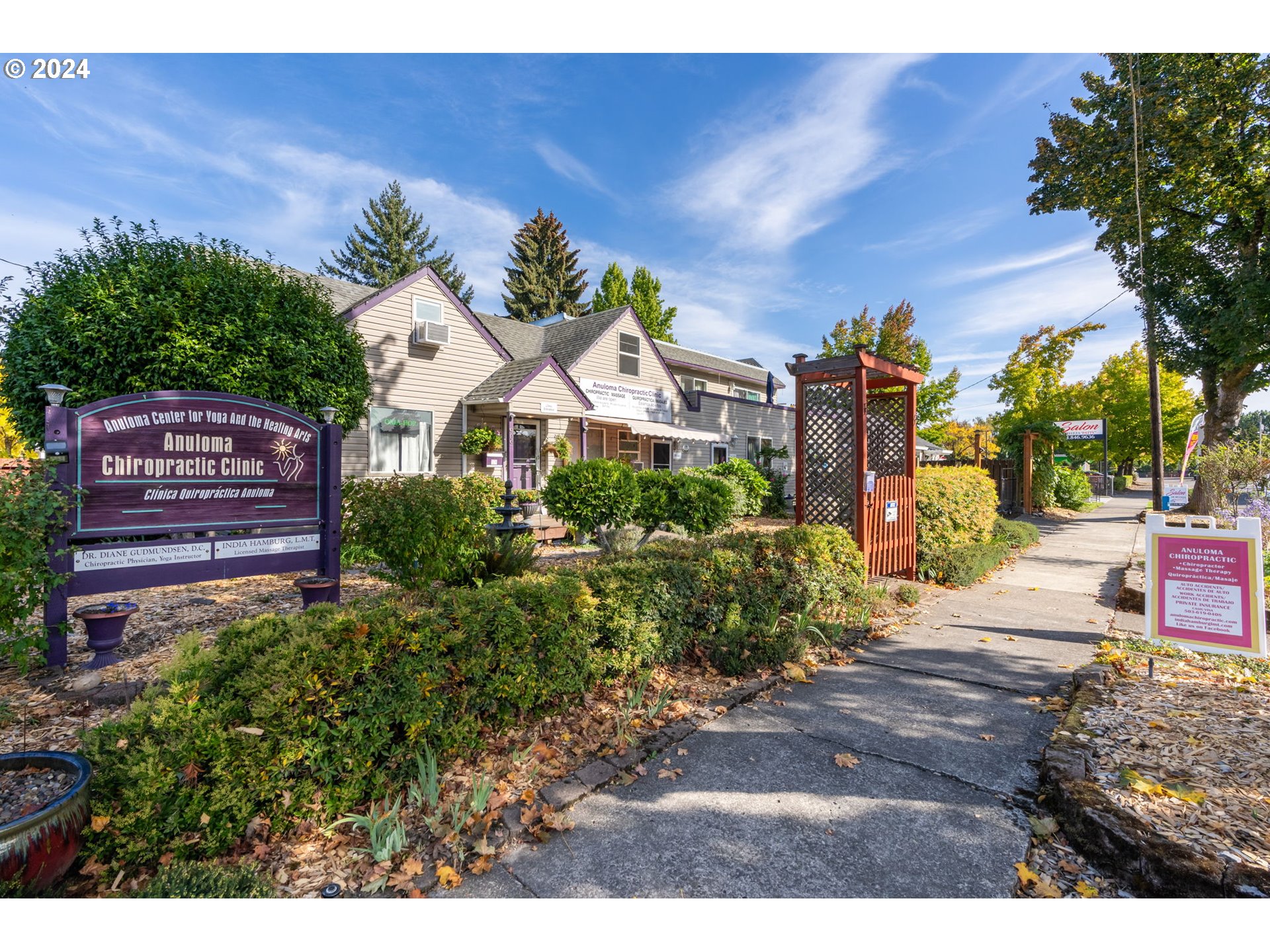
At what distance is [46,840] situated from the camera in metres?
1.97

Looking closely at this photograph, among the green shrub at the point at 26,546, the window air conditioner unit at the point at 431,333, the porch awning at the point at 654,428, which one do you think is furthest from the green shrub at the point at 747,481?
the green shrub at the point at 26,546

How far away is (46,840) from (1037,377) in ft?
121

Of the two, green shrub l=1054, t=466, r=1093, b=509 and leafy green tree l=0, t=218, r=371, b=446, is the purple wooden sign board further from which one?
green shrub l=1054, t=466, r=1093, b=509

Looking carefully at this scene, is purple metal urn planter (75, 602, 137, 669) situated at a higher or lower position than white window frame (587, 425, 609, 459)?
lower

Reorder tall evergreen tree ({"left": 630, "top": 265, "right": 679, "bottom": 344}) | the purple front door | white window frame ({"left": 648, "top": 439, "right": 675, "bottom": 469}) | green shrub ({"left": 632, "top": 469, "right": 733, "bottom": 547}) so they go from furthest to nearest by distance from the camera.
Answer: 1. tall evergreen tree ({"left": 630, "top": 265, "right": 679, "bottom": 344})
2. white window frame ({"left": 648, "top": 439, "right": 675, "bottom": 469})
3. the purple front door
4. green shrub ({"left": 632, "top": 469, "right": 733, "bottom": 547})

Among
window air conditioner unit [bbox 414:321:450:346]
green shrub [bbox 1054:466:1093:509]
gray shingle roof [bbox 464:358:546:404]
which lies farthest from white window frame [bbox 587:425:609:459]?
green shrub [bbox 1054:466:1093:509]

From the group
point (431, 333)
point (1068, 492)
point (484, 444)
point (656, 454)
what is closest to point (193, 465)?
point (484, 444)

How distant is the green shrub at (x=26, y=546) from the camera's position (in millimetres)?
3393

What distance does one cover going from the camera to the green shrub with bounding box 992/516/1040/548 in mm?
11062

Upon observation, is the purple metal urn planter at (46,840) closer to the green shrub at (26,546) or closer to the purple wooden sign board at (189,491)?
the green shrub at (26,546)

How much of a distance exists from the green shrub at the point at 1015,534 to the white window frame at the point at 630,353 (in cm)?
1136

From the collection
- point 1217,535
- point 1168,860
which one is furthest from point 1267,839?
point 1217,535

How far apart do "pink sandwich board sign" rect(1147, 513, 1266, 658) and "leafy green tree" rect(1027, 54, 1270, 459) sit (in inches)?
523

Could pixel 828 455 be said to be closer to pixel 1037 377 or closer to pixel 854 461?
pixel 854 461
